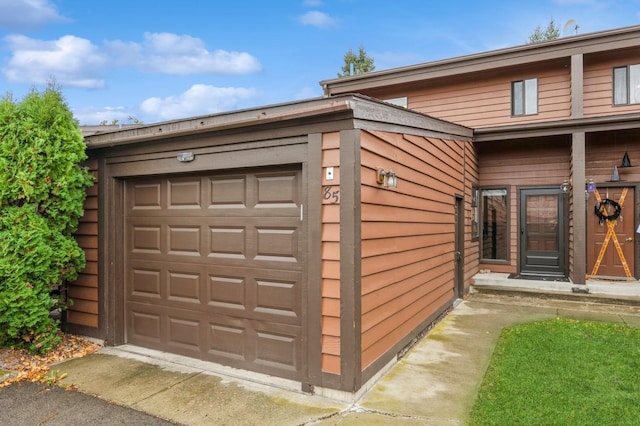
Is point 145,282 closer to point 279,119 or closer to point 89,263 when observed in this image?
point 89,263

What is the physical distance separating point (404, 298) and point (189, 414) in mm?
2404

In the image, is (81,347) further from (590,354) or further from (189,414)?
(590,354)

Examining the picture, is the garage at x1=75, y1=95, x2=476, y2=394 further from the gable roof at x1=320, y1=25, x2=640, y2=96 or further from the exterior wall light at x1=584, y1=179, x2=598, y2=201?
the exterior wall light at x1=584, y1=179, x2=598, y2=201

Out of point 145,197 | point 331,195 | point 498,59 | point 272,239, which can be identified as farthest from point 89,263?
point 498,59

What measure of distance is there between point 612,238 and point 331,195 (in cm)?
737

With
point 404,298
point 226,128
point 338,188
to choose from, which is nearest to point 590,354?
point 404,298

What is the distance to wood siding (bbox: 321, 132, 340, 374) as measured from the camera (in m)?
3.31

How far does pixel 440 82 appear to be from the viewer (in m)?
9.31

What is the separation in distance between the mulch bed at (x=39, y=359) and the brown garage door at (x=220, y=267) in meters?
0.53

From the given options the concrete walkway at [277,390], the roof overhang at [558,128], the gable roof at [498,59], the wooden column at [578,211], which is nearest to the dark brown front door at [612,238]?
the wooden column at [578,211]

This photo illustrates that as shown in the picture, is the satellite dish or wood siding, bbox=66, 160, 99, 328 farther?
the satellite dish

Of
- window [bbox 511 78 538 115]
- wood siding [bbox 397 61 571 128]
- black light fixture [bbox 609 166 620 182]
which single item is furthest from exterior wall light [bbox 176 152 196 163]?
black light fixture [bbox 609 166 620 182]

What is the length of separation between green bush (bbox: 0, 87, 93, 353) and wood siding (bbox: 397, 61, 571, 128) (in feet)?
24.7

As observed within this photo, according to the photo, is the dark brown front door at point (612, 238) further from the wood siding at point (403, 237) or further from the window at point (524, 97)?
the wood siding at point (403, 237)
